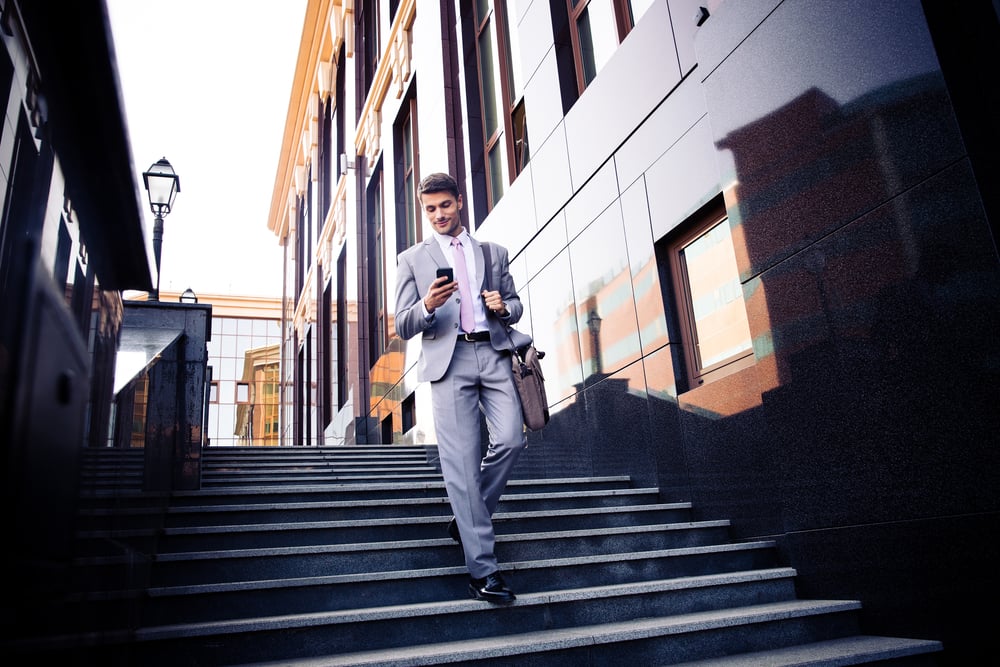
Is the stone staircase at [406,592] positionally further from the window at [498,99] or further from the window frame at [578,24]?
the window at [498,99]

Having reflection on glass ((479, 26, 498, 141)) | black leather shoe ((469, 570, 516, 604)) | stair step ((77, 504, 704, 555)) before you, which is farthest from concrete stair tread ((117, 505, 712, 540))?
reflection on glass ((479, 26, 498, 141))

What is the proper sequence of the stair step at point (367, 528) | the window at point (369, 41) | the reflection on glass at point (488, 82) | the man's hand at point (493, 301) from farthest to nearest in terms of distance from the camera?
the window at point (369, 41), the reflection on glass at point (488, 82), the stair step at point (367, 528), the man's hand at point (493, 301)

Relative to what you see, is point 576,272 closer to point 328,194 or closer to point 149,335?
point 149,335

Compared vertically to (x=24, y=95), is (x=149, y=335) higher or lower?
higher

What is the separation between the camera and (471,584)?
368 cm

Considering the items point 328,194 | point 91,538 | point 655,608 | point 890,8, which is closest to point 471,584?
point 655,608

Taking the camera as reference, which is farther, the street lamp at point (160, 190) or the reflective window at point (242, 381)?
the reflective window at point (242, 381)

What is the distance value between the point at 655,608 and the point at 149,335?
3.24 meters

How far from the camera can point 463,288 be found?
396 cm

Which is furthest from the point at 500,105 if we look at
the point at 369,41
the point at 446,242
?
the point at 369,41

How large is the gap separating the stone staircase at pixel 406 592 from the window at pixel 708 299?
128cm

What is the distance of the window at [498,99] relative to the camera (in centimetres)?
1004

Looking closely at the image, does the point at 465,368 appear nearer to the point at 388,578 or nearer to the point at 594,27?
the point at 388,578

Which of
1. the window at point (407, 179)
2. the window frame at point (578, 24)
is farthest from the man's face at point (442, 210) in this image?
the window at point (407, 179)
